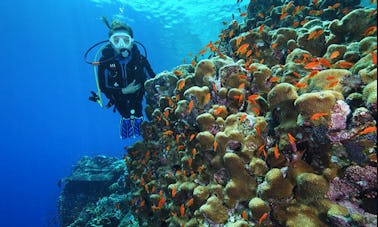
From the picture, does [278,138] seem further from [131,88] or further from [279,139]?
[131,88]

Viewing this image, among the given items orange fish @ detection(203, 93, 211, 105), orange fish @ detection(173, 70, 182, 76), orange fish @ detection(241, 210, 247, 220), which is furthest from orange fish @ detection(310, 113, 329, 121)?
orange fish @ detection(173, 70, 182, 76)

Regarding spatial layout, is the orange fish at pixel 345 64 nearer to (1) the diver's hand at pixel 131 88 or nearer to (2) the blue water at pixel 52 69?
(1) the diver's hand at pixel 131 88

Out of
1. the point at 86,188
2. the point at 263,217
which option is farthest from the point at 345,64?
the point at 86,188

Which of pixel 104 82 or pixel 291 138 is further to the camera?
pixel 104 82

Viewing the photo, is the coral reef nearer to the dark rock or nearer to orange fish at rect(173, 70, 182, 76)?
orange fish at rect(173, 70, 182, 76)

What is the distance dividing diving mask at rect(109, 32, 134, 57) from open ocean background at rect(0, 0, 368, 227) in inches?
624

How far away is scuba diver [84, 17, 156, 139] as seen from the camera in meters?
7.55

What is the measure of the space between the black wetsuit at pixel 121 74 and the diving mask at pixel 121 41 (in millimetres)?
246

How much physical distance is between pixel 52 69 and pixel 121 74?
69665mm

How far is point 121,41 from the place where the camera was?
7.46 m

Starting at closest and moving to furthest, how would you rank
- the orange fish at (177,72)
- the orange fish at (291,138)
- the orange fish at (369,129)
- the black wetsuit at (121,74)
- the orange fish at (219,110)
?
1. the orange fish at (369,129)
2. the orange fish at (291,138)
3. the orange fish at (219,110)
4. the orange fish at (177,72)
5. the black wetsuit at (121,74)

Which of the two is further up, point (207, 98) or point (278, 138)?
point (207, 98)

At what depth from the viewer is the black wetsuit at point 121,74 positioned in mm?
7699

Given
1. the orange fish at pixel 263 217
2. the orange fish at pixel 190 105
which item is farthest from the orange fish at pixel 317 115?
the orange fish at pixel 190 105
